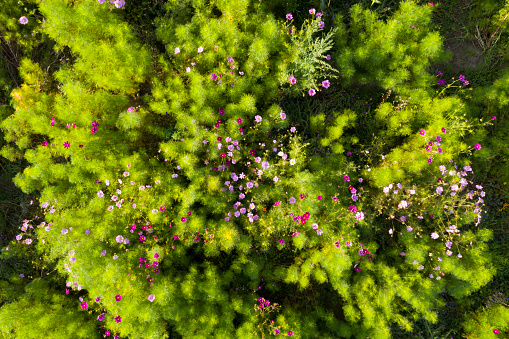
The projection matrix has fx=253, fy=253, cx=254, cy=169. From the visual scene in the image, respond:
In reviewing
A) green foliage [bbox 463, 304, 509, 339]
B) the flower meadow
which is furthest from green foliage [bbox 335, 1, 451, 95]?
green foliage [bbox 463, 304, 509, 339]

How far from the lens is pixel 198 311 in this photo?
507 centimetres

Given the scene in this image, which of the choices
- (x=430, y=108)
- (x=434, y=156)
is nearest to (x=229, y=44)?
(x=430, y=108)

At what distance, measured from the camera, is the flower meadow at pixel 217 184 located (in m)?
4.95

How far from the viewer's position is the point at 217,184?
199 inches

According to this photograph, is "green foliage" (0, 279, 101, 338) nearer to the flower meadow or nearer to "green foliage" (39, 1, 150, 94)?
the flower meadow

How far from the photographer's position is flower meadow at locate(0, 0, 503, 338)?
4945mm

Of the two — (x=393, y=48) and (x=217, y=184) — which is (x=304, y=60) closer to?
(x=393, y=48)

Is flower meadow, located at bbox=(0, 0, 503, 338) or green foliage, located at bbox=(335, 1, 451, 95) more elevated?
green foliage, located at bbox=(335, 1, 451, 95)

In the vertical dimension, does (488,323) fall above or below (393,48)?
below

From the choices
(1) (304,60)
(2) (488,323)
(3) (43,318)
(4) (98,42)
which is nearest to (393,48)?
(1) (304,60)

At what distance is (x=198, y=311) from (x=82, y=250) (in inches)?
100

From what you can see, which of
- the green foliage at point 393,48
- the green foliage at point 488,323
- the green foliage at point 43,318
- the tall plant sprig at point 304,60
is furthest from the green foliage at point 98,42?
the green foliage at point 488,323

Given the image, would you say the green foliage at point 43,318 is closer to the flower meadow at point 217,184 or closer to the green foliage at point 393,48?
the flower meadow at point 217,184

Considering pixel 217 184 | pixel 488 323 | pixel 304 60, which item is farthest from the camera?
pixel 488 323
